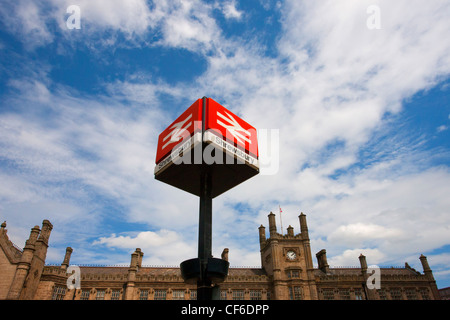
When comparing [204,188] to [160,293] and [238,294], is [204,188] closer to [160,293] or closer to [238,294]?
[160,293]

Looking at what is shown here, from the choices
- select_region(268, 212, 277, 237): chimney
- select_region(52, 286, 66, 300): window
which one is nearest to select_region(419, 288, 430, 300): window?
select_region(268, 212, 277, 237): chimney

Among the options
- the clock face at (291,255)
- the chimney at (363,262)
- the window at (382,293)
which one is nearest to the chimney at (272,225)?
the clock face at (291,255)

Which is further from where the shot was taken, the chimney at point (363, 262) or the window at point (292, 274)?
the chimney at point (363, 262)

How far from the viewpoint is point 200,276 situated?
13.4 m

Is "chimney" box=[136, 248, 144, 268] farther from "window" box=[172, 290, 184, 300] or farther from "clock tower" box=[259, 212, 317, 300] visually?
"clock tower" box=[259, 212, 317, 300]

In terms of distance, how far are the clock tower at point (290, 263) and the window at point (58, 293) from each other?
96.2 feet

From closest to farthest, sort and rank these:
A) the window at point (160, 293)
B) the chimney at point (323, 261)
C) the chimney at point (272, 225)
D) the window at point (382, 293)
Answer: the window at point (160, 293), the window at point (382, 293), the chimney at point (272, 225), the chimney at point (323, 261)

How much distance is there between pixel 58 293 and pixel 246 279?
26129 mm

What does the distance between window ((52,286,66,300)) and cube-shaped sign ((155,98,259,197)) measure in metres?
30.0

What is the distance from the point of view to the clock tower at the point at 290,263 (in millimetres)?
41969

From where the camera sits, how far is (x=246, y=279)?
43.2 metres

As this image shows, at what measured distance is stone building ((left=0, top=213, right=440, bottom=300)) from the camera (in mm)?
34938

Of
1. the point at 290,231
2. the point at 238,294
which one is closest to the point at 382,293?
the point at 290,231

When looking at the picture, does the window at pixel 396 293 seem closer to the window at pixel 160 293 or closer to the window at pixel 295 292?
the window at pixel 295 292
